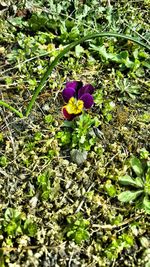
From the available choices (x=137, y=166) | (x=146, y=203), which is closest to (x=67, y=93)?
(x=137, y=166)

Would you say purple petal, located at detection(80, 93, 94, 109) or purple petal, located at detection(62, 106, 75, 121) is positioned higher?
purple petal, located at detection(80, 93, 94, 109)

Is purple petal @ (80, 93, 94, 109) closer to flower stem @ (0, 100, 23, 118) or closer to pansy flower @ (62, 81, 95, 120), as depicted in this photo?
pansy flower @ (62, 81, 95, 120)

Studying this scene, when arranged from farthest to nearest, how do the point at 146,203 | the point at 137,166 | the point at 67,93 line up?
the point at 67,93
the point at 137,166
the point at 146,203

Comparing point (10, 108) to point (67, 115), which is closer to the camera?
point (10, 108)

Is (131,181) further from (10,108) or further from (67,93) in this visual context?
(10,108)

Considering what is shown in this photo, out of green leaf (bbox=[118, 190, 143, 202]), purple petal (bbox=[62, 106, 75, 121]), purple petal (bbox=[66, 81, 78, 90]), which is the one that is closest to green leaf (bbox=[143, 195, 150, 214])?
green leaf (bbox=[118, 190, 143, 202])

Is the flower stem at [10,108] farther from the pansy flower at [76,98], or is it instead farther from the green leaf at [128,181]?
the green leaf at [128,181]
